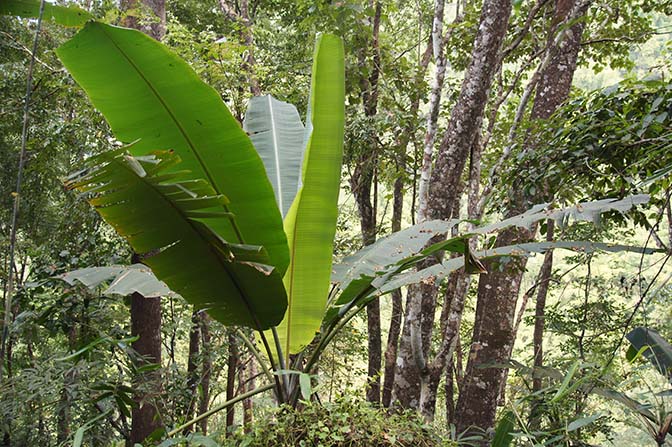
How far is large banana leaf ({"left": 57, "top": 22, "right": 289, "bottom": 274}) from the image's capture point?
1.72m

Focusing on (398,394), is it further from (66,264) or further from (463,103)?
(66,264)

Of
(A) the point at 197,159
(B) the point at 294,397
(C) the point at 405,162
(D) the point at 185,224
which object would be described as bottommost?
(B) the point at 294,397

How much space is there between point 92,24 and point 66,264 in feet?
7.59

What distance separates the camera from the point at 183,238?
61.1 inches

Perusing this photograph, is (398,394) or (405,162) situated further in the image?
(405,162)

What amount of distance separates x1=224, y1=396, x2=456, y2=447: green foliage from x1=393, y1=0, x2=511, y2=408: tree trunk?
1.44 m

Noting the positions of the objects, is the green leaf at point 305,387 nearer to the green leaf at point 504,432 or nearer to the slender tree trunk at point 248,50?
the green leaf at point 504,432

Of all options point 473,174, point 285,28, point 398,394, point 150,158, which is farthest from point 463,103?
point 285,28

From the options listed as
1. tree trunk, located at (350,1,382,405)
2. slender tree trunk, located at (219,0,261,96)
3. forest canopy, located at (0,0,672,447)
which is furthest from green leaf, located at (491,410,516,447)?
tree trunk, located at (350,1,382,405)

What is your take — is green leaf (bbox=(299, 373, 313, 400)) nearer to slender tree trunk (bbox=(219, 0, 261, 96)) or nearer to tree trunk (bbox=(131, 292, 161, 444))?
tree trunk (bbox=(131, 292, 161, 444))

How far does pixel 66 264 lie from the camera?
3.51 m

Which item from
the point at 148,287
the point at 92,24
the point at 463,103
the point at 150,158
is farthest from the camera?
the point at 463,103

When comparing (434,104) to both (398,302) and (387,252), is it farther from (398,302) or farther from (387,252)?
(398,302)

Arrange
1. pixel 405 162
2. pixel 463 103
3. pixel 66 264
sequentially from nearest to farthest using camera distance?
pixel 463 103, pixel 66 264, pixel 405 162
